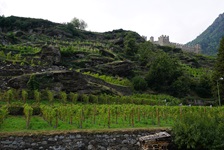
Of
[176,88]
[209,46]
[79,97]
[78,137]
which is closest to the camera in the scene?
[78,137]

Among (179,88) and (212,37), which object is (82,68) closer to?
(179,88)

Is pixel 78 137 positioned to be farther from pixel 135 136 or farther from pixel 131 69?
pixel 131 69

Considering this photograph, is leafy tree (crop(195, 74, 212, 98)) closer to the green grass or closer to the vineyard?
the vineyard

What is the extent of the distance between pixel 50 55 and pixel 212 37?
445 ft

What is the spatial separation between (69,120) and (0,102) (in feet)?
23.3

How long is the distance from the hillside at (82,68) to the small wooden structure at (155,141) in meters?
13.7

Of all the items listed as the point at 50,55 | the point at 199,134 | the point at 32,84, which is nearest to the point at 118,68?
the point at 50,55

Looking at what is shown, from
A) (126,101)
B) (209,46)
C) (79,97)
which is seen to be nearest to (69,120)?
(79,97)

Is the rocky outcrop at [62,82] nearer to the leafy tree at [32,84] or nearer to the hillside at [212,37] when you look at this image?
the leafy tree at [32,84]

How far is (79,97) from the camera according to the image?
26.6 meters

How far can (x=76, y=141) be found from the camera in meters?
15.0

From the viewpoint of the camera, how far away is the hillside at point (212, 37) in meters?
139

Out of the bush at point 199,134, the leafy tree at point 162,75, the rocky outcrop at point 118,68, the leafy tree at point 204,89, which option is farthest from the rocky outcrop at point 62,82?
the leafy tree at point 204,89

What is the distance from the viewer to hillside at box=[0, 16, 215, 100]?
28203 mm
